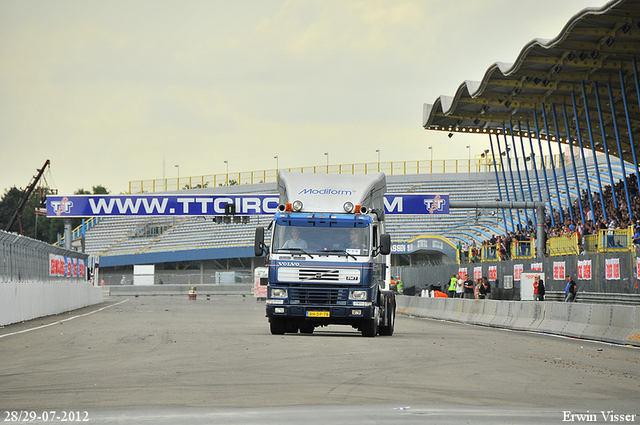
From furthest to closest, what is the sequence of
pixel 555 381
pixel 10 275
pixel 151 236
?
pixel 151 236, pixel 10 275, pixel 555 381

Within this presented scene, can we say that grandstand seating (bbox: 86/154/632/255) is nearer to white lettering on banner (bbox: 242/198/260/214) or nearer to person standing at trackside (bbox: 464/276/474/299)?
white lettering on banner (bbox: 242/198/260/214)

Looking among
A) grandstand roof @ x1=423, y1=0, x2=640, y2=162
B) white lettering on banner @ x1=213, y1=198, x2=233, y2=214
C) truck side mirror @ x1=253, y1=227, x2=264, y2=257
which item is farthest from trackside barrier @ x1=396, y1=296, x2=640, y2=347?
white lettering on banner @ x1=213, y1=198, x2=233, y2=214

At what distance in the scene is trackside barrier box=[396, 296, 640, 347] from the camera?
19781mm

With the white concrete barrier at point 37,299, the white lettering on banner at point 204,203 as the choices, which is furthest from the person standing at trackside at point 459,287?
the white lettering on banner at point 204,203

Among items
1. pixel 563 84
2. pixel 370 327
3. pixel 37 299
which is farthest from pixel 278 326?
pixel 563 84

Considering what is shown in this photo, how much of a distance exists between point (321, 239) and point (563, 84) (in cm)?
2821

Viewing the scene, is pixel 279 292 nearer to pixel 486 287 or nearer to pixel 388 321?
pixel 388 321

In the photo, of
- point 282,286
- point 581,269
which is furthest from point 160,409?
point 581,269

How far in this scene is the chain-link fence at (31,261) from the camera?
88.0 ft

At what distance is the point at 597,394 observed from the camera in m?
9.90

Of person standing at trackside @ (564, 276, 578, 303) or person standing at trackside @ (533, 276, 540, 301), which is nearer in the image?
person standing at trackside @ (564, 276, 578, 303)

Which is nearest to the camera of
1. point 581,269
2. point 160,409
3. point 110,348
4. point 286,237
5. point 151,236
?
point 160,409

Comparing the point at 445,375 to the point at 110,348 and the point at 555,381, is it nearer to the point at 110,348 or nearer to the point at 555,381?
the point at 555,381

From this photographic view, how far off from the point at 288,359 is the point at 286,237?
18.0 feet
